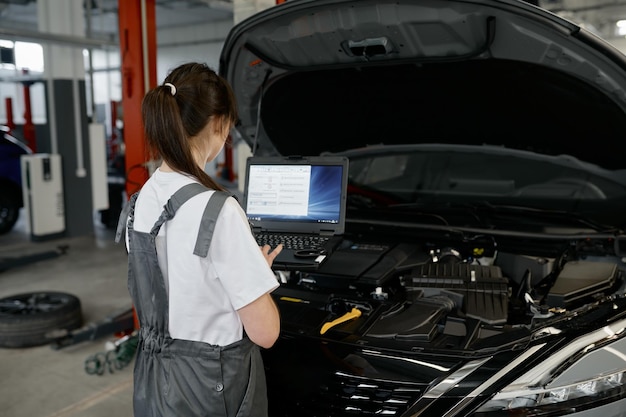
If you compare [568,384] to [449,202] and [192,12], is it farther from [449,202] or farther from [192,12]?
[192,12]

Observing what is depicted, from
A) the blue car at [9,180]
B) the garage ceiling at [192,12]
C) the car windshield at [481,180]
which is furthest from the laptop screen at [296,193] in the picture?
the blue car at [9,180]

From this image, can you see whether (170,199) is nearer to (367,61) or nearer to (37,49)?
(367,61)

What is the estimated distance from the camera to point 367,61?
195cm

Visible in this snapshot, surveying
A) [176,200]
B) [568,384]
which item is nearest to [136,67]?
[176,200]

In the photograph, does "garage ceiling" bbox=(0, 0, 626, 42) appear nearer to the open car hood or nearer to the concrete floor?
the concrete floor

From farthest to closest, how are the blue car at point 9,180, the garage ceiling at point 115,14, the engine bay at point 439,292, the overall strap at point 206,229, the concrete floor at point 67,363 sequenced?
the garage ceiling at point 115,14
the blue car at point 9,180
the concrete floor at point 67,363
the engine bay at point 439,292
the overall strap at point 206,229

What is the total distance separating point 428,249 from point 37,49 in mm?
5954

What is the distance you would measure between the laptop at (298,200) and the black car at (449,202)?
0.12 meters

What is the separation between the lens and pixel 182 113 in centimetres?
110

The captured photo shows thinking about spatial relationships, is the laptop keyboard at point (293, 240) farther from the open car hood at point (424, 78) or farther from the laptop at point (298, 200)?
the open car hood at point (424, 78)

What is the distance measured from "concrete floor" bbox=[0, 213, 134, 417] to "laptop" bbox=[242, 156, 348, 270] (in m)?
1.23

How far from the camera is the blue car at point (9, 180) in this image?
6.64 meters

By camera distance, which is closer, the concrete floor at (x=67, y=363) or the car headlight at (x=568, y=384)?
the car headlight at (x=568, y=384)

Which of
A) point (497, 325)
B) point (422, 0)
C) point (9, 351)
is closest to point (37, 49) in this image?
point (9, 351)
